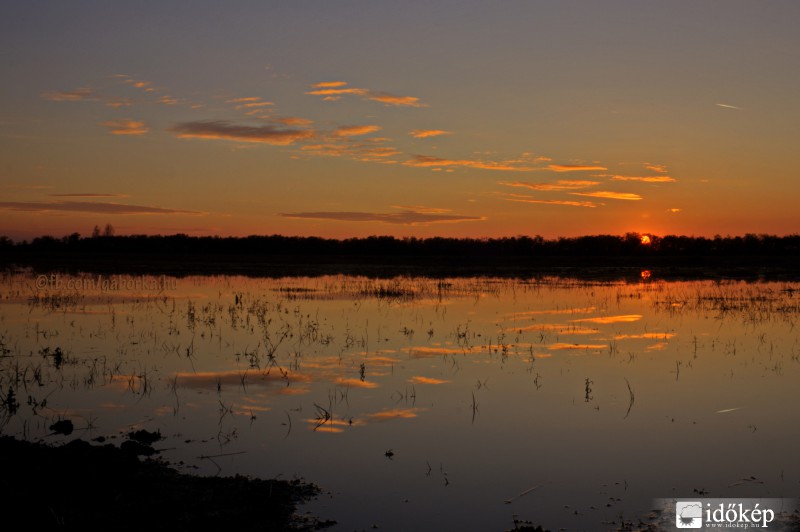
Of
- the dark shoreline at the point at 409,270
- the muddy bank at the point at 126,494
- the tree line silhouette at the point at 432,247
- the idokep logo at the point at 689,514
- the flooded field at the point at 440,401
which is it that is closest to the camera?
the muddy bank at the point at 126,494

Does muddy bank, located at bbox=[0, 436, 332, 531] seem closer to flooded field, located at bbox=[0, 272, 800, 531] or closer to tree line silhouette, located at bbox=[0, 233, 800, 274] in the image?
flooded field, located at bbox=[0, 272, 800, 531]

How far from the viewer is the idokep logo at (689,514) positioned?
267 inches

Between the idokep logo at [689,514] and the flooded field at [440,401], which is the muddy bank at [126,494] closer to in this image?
the flooded field at [440,401]

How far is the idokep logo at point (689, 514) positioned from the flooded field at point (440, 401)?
35 cm

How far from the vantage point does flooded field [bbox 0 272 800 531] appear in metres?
7.71

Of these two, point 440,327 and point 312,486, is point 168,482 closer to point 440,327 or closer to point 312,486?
point 312,486

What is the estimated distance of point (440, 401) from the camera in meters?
11.5

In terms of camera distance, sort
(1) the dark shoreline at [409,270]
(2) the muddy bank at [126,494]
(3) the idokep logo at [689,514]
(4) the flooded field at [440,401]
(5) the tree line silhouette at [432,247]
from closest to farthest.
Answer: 1. (2) the muddy bank at [126,494]
2. (3) the idokep logo at [689,514]
3. (4) the flooded field at [440,401]
4. (1) the dark shoreline at [409,270]
5. (5) the tree line silhouette at [432,247]

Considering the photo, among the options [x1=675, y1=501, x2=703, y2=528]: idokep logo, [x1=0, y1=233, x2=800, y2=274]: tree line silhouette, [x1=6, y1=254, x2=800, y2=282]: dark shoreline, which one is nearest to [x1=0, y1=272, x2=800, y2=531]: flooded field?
[x1=675, y1=501, x2=703, y2=528]: idokep logo

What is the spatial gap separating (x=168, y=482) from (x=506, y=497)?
3.63 m

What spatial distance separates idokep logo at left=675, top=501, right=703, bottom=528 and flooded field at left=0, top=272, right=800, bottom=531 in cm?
35

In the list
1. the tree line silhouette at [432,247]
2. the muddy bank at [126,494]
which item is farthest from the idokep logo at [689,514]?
the tree line silhouette at [432,247]

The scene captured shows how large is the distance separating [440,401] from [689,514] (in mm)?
5060

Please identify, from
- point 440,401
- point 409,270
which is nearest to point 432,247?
point 409,270
